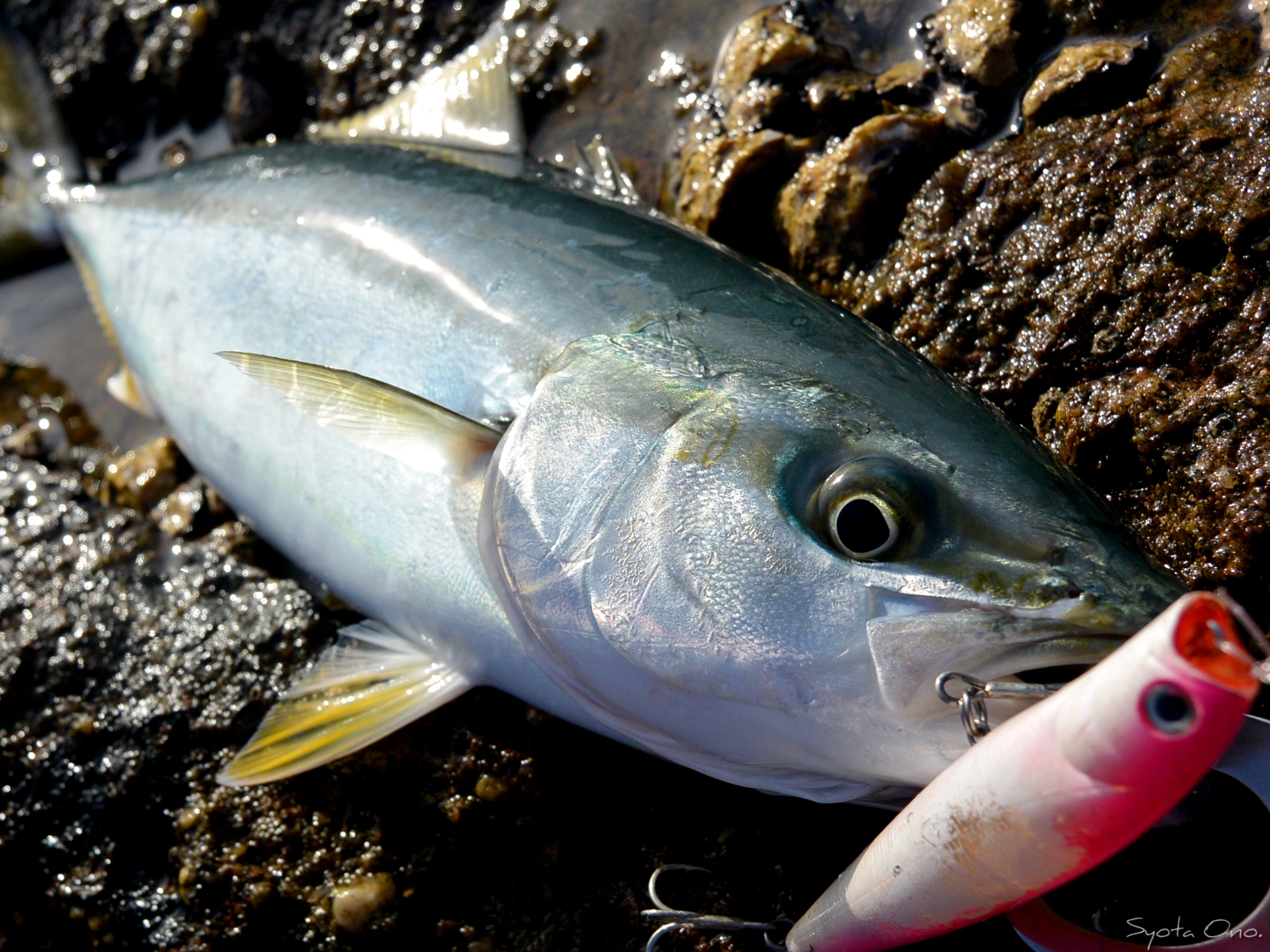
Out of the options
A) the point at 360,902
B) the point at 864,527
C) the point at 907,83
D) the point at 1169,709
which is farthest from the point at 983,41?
the point at 360,902

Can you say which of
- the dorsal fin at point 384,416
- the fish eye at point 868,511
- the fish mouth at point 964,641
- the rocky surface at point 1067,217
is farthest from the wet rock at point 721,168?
the fish mouth at point 964,641

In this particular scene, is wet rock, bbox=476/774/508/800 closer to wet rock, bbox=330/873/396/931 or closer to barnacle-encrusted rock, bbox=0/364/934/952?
barnacle-encrusted rock, bbox=0/364/934/952

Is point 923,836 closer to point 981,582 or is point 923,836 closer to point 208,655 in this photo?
point 981,582

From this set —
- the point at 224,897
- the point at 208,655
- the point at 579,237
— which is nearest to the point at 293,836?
the point at 224,897

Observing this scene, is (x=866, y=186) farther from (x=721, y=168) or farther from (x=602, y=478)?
(x=602, y=478)

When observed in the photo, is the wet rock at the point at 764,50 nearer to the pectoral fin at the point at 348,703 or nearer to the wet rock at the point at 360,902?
the pectoral fin at the point at 348,703
